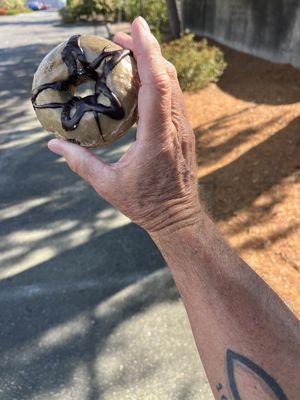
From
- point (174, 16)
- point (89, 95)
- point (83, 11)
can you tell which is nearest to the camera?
point (89, 95)

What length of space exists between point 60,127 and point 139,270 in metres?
2.70

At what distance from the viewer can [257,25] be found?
12211mm

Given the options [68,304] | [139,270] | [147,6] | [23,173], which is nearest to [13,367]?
[68,304]

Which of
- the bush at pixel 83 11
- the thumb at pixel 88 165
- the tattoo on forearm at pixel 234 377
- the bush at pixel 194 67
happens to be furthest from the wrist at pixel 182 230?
the bush at pixel 83 11

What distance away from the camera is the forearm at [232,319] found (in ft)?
5.74

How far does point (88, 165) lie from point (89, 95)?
1.57 feet

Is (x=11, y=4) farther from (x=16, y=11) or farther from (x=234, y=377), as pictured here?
(x=234, y=377)

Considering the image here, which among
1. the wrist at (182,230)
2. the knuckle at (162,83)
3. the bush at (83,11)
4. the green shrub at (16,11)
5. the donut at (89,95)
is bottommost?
the green shrub at (16,11)

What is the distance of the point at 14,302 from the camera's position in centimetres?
467

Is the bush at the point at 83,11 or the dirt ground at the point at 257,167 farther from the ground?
the dirt ground at the point at 257,167

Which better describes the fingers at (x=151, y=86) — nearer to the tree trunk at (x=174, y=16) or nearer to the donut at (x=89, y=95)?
the donut at (x=89, y=95)

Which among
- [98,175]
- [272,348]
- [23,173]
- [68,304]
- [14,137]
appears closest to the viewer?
[272,348]

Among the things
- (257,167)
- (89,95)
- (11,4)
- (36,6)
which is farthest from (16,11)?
(89,95)

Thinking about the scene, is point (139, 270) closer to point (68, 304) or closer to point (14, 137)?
point (68, 304)
